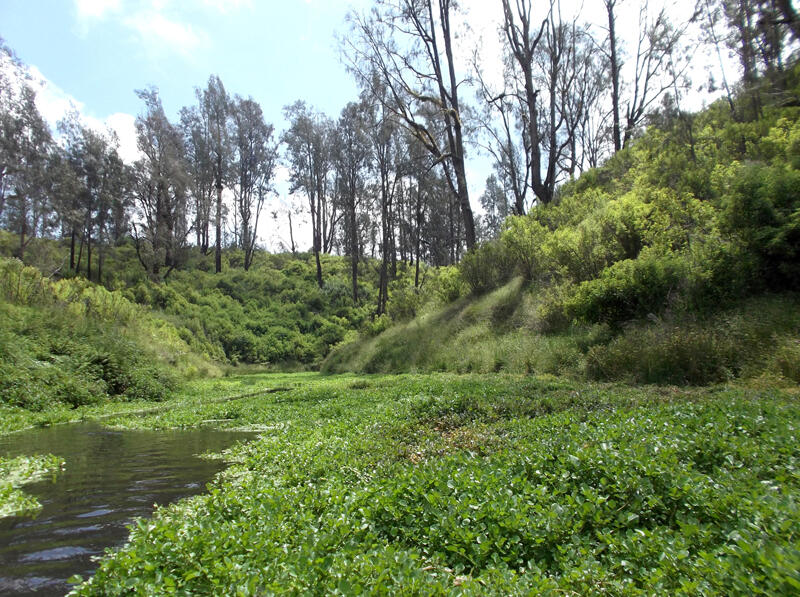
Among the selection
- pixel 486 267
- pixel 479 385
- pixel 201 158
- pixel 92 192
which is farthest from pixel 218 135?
pixel 479 385

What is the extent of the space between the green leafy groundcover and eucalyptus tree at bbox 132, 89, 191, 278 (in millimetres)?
36280

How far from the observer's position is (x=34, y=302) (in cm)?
1606

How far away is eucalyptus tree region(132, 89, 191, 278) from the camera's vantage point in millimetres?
36906

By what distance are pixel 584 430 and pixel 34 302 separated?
720 inches

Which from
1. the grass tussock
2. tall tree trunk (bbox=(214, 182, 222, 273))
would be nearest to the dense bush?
the grass tussock

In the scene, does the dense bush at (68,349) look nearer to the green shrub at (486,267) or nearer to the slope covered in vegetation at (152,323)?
the slope covered in vegetation at (152,323)

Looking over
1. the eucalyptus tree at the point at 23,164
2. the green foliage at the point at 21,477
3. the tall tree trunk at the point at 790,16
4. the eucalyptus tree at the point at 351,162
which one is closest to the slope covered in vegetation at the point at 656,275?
the tall tree trunk at the point at 790,16

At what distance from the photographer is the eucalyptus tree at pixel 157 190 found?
121ft

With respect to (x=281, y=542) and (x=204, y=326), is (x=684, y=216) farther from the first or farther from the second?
(x=204, y=326)

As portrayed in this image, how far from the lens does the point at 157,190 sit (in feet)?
123

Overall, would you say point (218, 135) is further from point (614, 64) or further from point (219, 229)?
point (614, 64)

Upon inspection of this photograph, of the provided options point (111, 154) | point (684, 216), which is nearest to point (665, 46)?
point (684, 216)

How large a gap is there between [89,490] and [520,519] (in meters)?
5.19

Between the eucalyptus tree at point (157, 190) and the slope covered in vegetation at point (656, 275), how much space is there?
79.5ft
